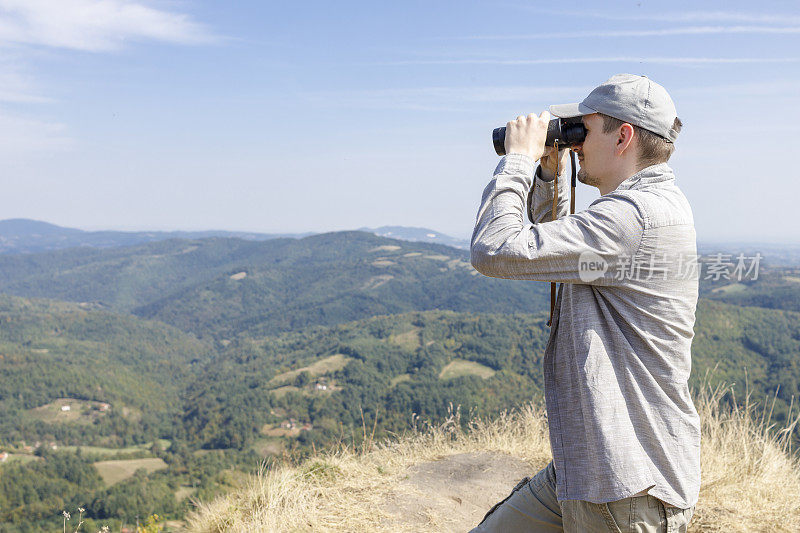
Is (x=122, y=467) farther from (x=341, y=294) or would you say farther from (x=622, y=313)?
(x=341, y=294)

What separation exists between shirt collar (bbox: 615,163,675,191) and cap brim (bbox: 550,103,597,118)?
0.22 m

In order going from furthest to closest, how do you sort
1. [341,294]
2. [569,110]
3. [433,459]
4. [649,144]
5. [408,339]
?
[341,294] < [408,339] < [433,459] < [569,110] < [649,144]

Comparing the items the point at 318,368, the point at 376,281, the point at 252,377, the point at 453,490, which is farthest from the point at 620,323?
the point at 376,281

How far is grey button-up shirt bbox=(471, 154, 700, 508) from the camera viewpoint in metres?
1.31

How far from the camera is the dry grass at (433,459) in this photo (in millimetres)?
3035

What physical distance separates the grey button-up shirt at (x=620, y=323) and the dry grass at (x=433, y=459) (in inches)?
79.4

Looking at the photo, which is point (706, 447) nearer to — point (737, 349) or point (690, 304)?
point (690, 304)

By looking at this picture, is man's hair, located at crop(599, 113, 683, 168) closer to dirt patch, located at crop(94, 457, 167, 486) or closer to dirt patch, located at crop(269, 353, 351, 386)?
dirt patch, located at crop(94, 457, 167, 486)

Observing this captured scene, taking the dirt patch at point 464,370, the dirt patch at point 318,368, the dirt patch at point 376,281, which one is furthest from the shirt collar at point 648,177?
the dirt patch at point 376,281

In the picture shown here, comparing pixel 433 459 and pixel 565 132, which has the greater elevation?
pixel 565 132

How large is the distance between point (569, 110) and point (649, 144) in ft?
0.82

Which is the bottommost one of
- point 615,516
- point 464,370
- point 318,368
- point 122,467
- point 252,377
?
point 122,467

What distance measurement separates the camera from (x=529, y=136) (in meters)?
1.52

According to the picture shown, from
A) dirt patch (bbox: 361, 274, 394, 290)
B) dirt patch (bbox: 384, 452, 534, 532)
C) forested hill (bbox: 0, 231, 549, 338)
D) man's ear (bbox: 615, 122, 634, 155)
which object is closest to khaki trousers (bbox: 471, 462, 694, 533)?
man's ear (bbox: 615, 122, 634, 155)
